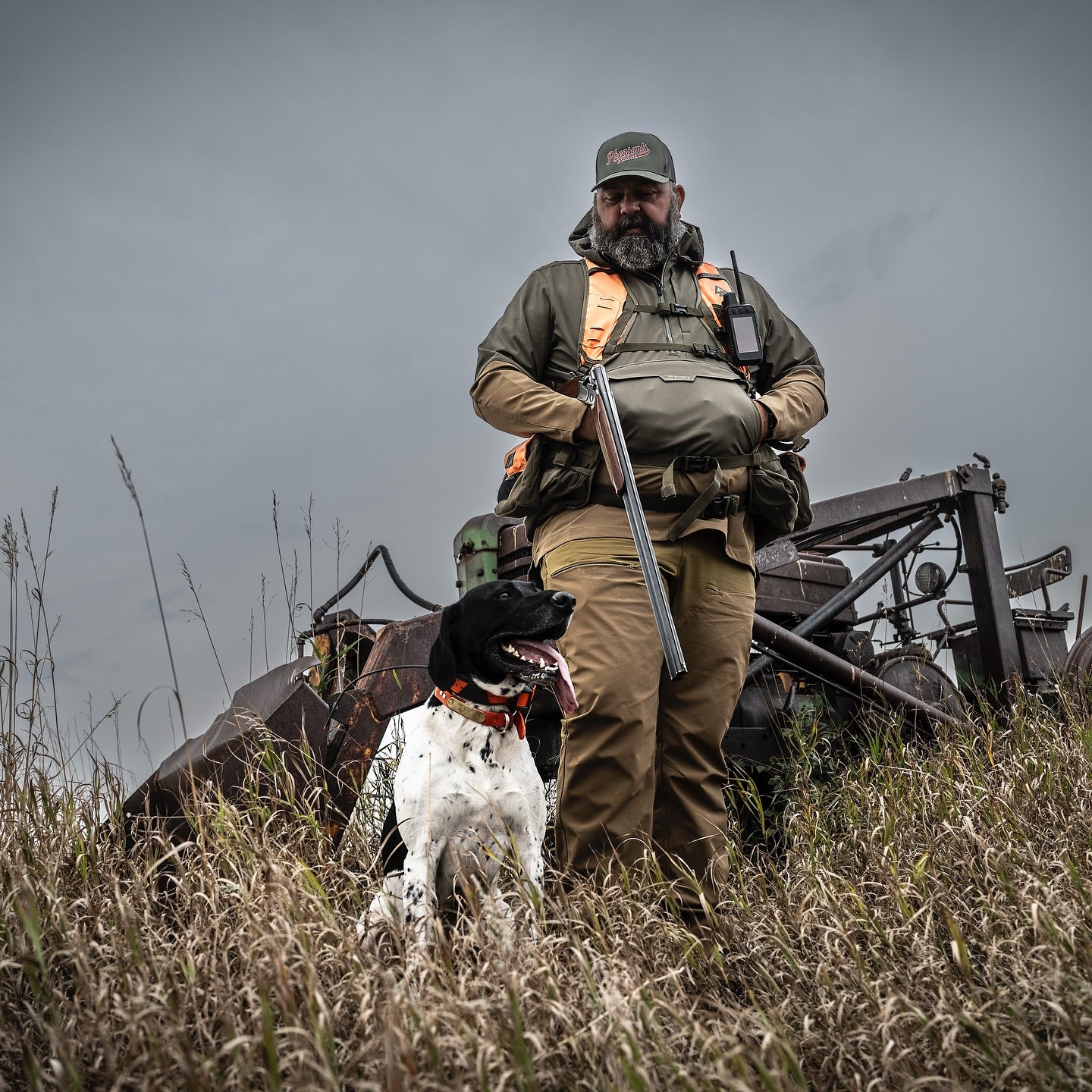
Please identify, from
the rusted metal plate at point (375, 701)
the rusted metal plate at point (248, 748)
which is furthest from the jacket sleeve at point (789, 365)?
the rusted metal plate at point (248, 748)

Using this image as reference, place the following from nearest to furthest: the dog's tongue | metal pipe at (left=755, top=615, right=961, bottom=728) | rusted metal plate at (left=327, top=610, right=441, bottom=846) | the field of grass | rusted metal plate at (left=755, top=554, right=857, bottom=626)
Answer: the field of grass < the dog's tongue < rusted metal plate at (left=327, top=610, right=441, bottom=846) < metal pipe at (left=755, top=615, right=961, bottom=728) < rusted metal plate at (left=755, top=554, right=857, bottom=626)

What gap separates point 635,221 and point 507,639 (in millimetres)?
1586

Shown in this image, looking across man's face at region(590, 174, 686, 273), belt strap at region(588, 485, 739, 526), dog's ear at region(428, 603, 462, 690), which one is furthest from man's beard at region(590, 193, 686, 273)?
dog's ear at region(428, 603, 462, 690)

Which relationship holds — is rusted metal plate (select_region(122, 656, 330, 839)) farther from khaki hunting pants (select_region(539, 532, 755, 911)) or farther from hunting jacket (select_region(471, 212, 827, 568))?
hunting jacket (select_region(471, 212, 827, 568))

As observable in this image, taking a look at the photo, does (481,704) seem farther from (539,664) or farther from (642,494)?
(642,494)

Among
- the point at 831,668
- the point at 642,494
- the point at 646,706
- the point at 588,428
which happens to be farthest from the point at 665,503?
the point at 831,668

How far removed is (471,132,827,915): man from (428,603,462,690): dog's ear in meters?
0.37

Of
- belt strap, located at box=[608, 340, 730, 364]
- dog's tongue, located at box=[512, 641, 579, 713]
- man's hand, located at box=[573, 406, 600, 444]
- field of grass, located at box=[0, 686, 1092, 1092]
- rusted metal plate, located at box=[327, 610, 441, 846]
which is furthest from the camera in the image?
rusted metal plate, located at box=[327, 610, 441, 846]

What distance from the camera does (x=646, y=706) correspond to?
10.2 feet

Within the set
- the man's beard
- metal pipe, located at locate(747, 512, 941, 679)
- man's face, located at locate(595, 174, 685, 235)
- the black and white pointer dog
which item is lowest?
the black and white pointer dog

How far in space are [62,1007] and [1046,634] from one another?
5.40 metres

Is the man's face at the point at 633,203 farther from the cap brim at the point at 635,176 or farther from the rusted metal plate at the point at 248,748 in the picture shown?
the rusted metal plate at the point at 248,748

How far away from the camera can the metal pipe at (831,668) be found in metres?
4.78

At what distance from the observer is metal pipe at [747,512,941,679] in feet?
16.4
